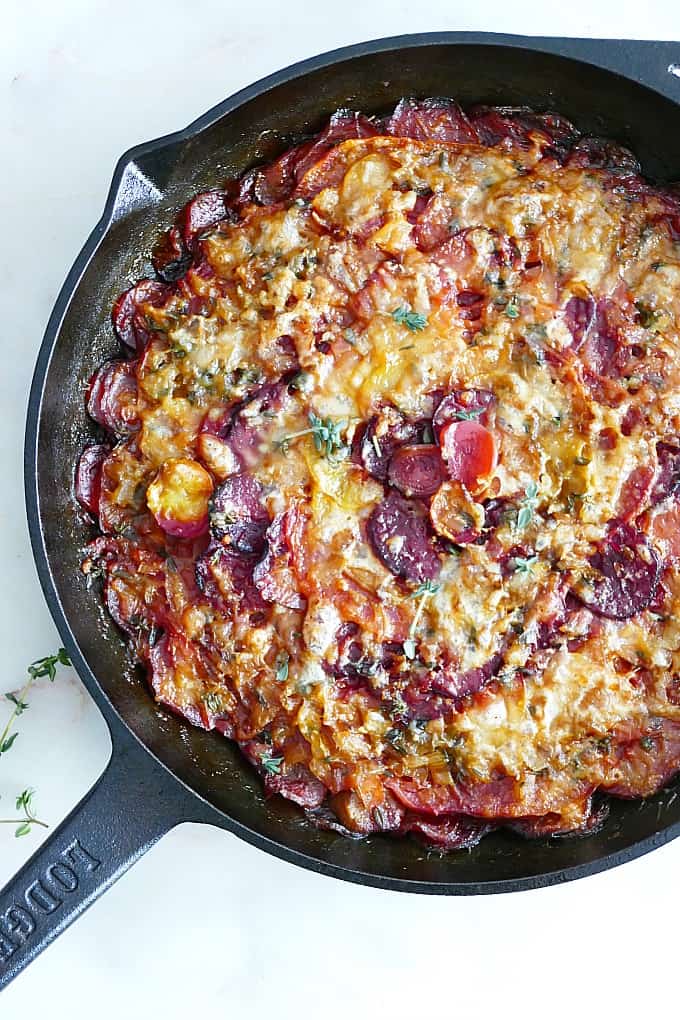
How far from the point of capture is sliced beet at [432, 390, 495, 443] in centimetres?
298

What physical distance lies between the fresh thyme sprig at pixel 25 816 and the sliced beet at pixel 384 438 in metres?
1.85

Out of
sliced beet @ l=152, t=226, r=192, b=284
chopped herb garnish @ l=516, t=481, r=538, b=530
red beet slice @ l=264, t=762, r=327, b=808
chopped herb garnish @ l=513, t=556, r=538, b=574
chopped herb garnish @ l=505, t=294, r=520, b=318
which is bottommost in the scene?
red beet slice @ l=264, t=762, r=327, b=808

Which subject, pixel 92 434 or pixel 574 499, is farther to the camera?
pixel 92 434

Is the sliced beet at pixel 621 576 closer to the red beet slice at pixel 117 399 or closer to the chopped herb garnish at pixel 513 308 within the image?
the chopped herb garnish at pixel 513 308

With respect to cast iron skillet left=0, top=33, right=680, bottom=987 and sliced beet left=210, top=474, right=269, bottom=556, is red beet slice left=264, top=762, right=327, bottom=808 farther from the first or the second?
sliced beet left=210, top=474, right=269, bottom=556

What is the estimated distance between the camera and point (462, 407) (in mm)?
2994

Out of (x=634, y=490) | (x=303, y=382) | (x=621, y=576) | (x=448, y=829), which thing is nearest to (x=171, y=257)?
(x=303, y=382)

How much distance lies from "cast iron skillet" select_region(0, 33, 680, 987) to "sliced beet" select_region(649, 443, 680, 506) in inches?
38.5

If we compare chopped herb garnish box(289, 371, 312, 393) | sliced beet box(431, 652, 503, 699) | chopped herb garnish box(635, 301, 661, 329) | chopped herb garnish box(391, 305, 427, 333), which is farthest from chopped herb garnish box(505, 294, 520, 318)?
sliced beet box(431, 652, 503, 699)

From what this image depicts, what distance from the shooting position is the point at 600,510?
300 cm

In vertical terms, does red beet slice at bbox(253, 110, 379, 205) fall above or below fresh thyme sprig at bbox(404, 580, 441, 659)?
above

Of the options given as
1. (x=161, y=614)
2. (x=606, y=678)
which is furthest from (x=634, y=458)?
(x=161, y=614)

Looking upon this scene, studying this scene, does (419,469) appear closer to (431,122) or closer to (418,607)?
(418,607)

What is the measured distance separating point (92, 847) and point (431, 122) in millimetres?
2620
